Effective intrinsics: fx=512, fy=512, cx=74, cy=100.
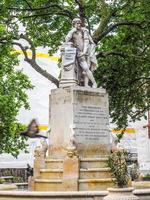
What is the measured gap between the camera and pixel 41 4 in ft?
85.9

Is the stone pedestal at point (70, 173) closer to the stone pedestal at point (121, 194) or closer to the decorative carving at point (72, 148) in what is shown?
the decorative carving at point (72, 148)

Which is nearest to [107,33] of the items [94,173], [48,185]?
[94,173]

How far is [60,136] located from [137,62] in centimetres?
1135

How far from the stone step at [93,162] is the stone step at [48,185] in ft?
3.07

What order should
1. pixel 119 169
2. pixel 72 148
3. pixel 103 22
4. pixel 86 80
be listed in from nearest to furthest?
1. pixel 119 169
2. pixel 72 148
3. pixel 86 80
4. pixel 103 22

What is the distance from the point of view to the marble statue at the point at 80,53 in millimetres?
18000

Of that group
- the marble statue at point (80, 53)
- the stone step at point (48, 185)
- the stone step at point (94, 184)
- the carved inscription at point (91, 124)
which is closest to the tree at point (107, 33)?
the marble statue at point (80, 53)

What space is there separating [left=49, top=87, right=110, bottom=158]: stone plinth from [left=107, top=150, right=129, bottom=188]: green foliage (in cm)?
147

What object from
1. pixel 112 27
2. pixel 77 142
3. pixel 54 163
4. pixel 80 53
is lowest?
pixel 54 163

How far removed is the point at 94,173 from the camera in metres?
16.4

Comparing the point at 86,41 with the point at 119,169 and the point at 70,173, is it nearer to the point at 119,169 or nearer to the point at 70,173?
the point at 70,173

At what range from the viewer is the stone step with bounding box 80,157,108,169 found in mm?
16516

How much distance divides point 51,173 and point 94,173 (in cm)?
149

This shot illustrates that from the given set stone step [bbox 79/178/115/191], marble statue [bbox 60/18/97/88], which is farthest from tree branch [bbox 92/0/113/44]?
stone step [bbox 79/178/115/191]
